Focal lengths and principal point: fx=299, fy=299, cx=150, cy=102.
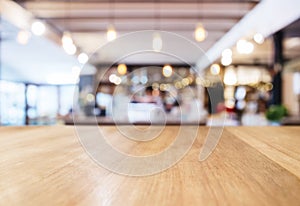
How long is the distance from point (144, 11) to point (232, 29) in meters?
1.91

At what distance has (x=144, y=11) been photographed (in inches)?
188

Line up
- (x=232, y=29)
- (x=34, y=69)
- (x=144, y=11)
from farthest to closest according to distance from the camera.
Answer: (x=34, y=69), (x=232, y=29), (x=144, y=11)

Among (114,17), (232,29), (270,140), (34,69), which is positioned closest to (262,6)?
(232,29)

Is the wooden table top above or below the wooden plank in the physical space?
above

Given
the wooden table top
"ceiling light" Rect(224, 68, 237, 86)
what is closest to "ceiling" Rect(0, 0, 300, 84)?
the wooden table top

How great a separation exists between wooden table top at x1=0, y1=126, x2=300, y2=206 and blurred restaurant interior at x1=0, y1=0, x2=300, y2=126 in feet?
0.80

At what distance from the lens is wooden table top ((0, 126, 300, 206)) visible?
36cm

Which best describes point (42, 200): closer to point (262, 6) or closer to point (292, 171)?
point (292, 171)

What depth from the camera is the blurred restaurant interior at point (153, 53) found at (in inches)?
50.4

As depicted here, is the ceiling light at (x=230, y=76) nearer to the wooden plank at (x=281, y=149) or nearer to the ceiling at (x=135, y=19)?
the ceiling at (x=135, y=19)

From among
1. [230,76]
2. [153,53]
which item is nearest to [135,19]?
[153,53]

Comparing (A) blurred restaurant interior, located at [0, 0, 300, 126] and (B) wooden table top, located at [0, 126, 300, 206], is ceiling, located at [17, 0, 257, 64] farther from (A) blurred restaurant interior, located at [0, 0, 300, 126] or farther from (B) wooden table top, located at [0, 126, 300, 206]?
(B) wooden table top, located at [0, 126, 300, 206]

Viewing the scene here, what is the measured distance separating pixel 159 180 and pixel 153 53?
8.23 ft

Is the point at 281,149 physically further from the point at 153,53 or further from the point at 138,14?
the point at 138,14
